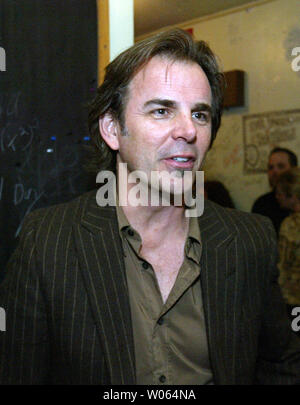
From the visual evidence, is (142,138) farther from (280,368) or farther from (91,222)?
(280,368)

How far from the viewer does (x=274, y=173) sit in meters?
3.22

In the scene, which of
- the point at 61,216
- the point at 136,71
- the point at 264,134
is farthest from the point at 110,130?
the point at 264,134

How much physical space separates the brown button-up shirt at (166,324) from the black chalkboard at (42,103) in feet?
1.27

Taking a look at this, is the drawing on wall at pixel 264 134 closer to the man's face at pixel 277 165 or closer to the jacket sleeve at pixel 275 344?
the man's face at pixel 277 165

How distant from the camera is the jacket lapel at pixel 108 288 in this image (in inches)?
45.1

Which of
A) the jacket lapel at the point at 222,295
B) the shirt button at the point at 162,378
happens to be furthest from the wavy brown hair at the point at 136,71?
the shirt button at the point at 162,378

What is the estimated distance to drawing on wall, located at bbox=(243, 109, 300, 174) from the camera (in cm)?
328

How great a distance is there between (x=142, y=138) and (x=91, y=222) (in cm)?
27

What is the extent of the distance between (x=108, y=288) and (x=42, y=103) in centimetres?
68

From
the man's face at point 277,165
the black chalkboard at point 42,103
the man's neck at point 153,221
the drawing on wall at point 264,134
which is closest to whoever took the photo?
the man's neck at point 153,221

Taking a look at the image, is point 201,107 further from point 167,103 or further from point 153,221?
point 153,221

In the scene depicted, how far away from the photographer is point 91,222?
4.28ft

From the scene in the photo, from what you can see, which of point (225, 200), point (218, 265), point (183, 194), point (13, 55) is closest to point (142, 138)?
point (183, 194)

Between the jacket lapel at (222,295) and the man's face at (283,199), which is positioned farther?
the man's face at (283,199)
